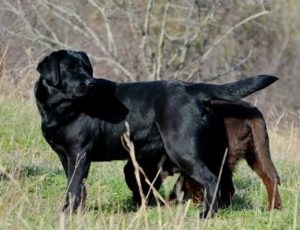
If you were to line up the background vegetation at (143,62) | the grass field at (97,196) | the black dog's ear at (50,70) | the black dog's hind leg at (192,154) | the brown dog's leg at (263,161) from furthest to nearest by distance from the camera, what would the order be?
1. the background vegetation at (143,62)
2. the brown dog's leg at (263,161)
3. the black dog's ear at (50,70)
4. the black dog's hind leg at (192,154)
5. the grass field at (97,196)

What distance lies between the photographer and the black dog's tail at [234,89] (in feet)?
18.8

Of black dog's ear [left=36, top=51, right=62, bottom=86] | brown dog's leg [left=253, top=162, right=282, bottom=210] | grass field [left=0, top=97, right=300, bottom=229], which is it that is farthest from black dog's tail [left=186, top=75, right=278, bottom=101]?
black dog's ear [left=36, top=51, right=62, bottom=86]

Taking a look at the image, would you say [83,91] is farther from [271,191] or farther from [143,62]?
[143,62]

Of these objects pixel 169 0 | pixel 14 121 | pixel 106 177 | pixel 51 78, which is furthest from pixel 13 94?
pixel 169 0

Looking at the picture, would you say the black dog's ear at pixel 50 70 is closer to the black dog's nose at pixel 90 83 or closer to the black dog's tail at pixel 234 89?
the black dog's nose at pixel 90 83

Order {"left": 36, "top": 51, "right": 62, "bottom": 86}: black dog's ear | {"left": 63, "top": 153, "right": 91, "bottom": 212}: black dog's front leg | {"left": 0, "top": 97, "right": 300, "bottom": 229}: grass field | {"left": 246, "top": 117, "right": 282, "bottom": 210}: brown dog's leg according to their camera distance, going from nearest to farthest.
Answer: {"left": 0, "top": 97, "right": 300, "bottom": 229}: grass field, {"left": 63, "top": 153, "right": 91, "bottom": 212}: black dog's front leg, {"left": 36, "top": 51, "right": 62, "bottom": 86}: black dog's ear, {"left": 246, "top": 117, "right": 282, "bottom": 210}: brown dog's leg

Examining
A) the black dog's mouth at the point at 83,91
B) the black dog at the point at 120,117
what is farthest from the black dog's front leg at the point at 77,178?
the black dog's mouth at the point at 83,91

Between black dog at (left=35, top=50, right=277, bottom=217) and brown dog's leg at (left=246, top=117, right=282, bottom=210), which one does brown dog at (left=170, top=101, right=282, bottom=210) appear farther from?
black dog at (left=35, top=50, right=277, bottom=217)

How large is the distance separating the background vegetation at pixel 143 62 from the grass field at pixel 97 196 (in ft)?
0.06

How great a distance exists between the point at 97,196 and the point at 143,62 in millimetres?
12453

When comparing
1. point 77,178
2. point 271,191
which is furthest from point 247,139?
point 77,178

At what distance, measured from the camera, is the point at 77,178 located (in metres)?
5.57

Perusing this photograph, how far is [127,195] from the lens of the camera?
6.52 m

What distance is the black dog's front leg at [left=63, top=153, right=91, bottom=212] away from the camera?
554 centimetres
